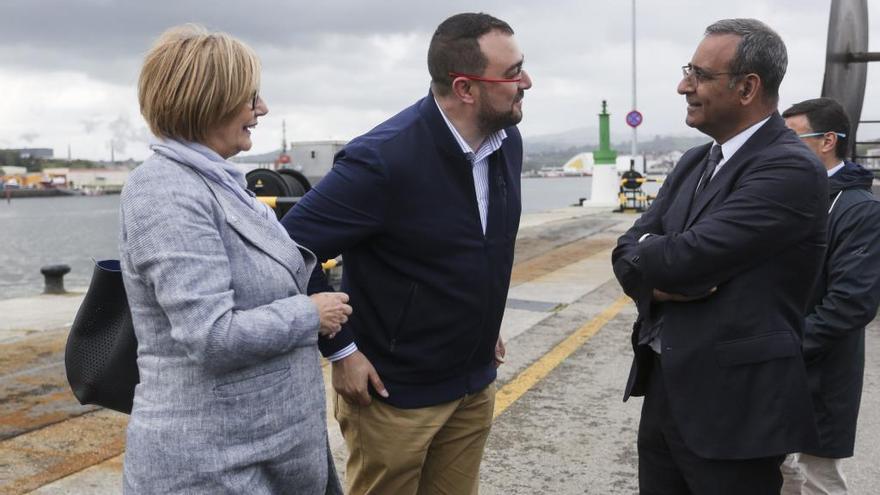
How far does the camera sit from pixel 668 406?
2.62 meters

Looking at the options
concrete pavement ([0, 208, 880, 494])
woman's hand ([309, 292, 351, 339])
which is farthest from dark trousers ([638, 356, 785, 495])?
concrete pavement ([0, 208, 880, 494])

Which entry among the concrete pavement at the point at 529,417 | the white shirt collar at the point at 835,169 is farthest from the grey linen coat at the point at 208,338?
the white shirt collar at the point at 835,169

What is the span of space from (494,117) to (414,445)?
110 centimetres

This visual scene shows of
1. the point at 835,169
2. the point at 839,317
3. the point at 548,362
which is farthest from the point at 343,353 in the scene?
the point at 548,362

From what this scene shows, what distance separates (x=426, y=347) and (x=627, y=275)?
69cm

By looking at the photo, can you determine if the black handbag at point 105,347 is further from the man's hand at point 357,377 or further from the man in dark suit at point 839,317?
the man in dark suit at point 839,317

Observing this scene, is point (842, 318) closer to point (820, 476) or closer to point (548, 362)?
point (820, 476)

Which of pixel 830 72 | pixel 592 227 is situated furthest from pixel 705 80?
pixel 592 227

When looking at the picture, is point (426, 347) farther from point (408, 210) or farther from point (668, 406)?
point (668, 406)

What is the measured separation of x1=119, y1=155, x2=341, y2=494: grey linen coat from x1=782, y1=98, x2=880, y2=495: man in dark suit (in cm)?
209

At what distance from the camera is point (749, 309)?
2.41 meters

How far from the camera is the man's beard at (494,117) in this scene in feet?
8.86

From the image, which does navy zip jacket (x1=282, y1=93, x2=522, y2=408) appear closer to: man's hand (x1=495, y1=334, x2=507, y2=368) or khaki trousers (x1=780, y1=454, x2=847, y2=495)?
man's hand (x1=495, y1=334, x2=507, y2=368)

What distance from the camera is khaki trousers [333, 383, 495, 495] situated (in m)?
2.71
